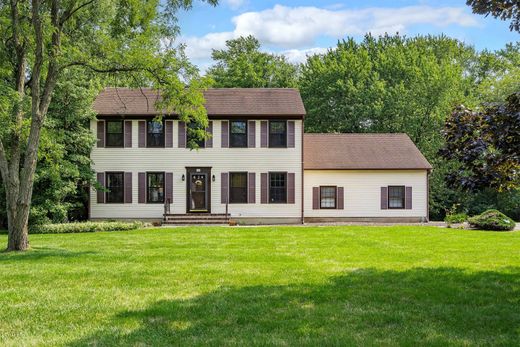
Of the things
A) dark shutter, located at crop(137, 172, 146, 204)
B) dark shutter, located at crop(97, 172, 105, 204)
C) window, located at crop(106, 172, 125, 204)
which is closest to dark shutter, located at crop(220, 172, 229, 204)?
dark shutter, located at crop(137, 172, 146, 204)

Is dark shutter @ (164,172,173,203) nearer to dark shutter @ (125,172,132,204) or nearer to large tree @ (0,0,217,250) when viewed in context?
dark shutter @ (125,172,132,204)

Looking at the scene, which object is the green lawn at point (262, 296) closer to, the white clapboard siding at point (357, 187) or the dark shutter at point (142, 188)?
the dark shutter at point (142, 188)

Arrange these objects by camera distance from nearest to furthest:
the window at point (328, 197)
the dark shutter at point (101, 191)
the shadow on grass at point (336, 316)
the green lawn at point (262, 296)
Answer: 1. the shadow on grass at point (336, 316)
2. the green lawn at point (262, 296)
3. the dark shutter at point (101, 191)
4. the window at point (328, 197)

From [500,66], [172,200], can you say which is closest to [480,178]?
[172,200]

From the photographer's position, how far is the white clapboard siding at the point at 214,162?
25.0 metres

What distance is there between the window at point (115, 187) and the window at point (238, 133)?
5577 mm

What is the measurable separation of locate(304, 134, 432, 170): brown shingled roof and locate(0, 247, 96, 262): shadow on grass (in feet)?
48.8

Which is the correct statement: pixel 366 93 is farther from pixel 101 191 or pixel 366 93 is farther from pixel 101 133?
pixel 101 191

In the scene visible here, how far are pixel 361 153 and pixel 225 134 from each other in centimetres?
729

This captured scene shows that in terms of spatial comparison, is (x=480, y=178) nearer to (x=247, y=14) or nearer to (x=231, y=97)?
(x=247, y=14)

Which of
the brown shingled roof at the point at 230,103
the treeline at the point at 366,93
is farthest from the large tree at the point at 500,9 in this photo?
the brown shingled roof at the point at 230,103

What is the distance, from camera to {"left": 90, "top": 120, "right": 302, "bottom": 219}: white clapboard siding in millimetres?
25016

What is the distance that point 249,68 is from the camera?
39.7m

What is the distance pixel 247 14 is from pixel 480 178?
31.0 feet
